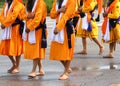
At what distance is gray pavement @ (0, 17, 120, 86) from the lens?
948 cm

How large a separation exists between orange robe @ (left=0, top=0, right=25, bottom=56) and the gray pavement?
20.1 inches

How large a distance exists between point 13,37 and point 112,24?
3536 millimetres

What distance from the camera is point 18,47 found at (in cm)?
1039

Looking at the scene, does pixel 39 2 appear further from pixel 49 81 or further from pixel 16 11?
pixel 49 81

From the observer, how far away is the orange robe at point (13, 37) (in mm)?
10172

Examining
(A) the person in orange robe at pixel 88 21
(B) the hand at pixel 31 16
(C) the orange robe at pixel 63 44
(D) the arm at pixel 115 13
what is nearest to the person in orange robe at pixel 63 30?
(C) the orange robe at pixel 63 44

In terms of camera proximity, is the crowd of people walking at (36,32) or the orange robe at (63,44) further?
the crowd of people walking at (36,32)

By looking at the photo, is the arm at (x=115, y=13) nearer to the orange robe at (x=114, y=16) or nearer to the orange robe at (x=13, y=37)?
the orange robe at (x=114, y=16)

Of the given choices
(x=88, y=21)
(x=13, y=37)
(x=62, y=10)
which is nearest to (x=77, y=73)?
(x=13, y=37)

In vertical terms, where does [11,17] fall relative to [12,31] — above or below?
above

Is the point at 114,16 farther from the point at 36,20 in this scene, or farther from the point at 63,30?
the point at 36,20

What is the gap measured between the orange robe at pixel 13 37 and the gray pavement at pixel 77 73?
510 mm

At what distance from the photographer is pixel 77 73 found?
10617mm

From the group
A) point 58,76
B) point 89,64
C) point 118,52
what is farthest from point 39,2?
point 118,52
